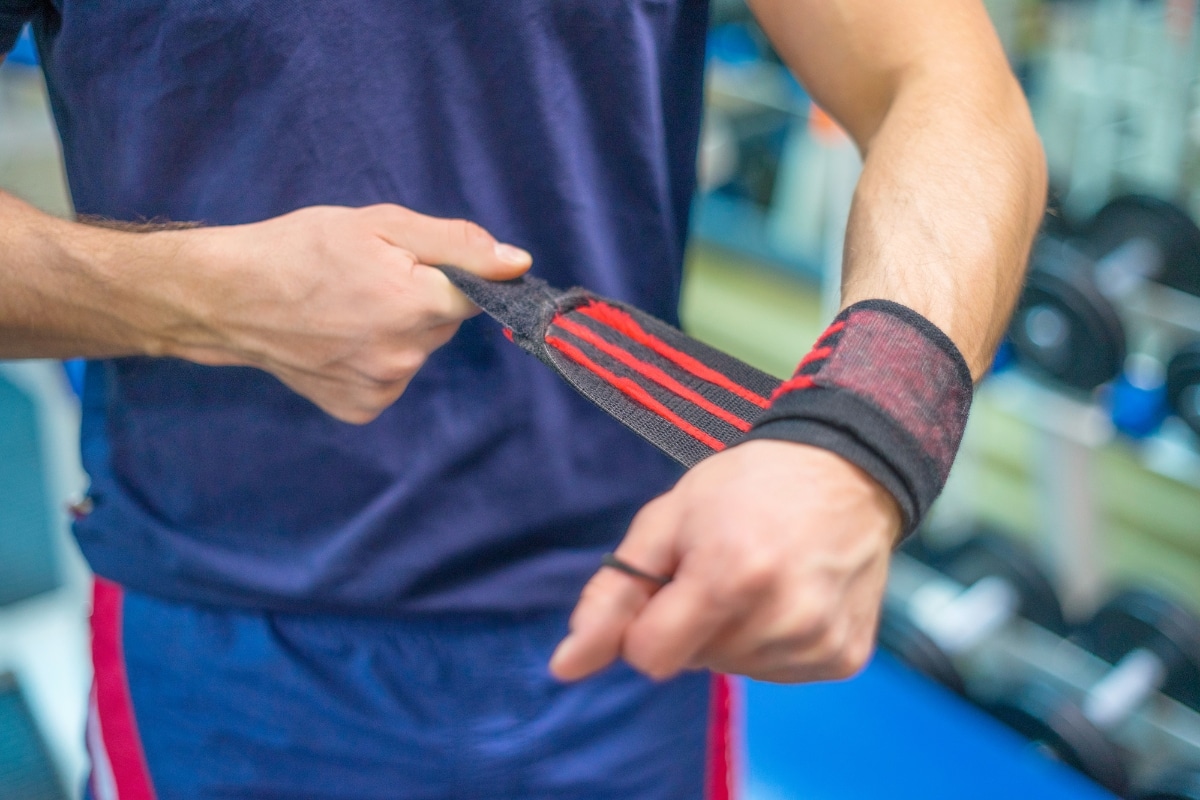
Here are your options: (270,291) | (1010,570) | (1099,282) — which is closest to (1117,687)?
(1010,570)

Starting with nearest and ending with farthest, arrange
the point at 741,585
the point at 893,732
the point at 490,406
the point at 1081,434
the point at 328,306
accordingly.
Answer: the point at 741,585 < the point at 328,306 < the point at 490,406 < the point at 893,732 < the point at 1081,434

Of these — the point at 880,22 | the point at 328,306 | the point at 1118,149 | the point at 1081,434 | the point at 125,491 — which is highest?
the point at 880,22

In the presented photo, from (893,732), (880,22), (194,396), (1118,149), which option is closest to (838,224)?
(1118,149)

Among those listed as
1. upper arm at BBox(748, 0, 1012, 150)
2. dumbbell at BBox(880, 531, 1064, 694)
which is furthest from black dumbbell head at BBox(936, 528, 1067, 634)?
upper arm at BBox(748, 0, 1012, 150)

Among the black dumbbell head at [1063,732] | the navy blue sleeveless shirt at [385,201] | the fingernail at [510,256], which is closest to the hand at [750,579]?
the fingernail at [510,256]

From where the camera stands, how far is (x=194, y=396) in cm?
79

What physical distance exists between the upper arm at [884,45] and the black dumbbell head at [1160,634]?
→ 1.23 metres

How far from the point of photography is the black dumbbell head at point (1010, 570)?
1.79 meters

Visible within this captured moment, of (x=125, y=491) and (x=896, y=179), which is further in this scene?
(x=125, y=491)

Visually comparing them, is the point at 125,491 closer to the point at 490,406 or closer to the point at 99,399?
the point at 99,399

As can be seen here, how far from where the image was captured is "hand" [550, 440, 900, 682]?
1.29ft

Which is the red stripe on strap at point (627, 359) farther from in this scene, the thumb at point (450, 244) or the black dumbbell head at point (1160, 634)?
the black dumbbell head at point (1160, 634)

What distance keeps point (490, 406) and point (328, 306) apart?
186mm

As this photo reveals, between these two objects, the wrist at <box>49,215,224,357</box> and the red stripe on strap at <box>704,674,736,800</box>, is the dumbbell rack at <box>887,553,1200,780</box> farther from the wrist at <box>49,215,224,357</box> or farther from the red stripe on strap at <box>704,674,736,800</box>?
the wrist at <box>49,215,224,357</box>
